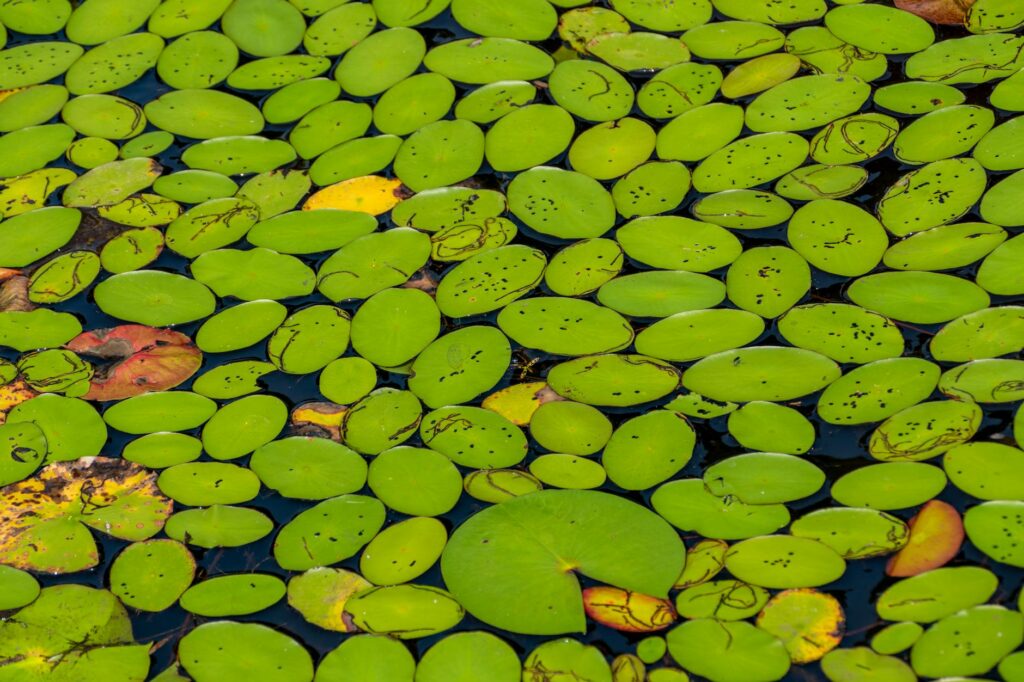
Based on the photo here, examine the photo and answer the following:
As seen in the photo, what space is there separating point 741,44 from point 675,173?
449 mm

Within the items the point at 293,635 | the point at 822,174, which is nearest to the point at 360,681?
the point at 293,635

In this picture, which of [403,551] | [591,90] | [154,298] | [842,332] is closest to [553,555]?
[403,551]

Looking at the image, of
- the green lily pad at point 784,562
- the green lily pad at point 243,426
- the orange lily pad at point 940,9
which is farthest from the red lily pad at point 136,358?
the orange lily pad at point 940,9

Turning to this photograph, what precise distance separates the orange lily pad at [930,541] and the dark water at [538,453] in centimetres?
2

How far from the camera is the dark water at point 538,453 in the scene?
176 cm

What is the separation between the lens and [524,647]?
5.77 feet

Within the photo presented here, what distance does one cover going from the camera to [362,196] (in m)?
2.41

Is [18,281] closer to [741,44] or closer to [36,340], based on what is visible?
[36,340]

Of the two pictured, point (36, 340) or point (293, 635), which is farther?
point (36, 340)

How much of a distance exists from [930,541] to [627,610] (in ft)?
1.65

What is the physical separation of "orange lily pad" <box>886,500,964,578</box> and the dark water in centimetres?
2

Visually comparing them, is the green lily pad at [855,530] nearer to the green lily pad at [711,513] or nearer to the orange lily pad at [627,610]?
the green lily pad at [711,513]

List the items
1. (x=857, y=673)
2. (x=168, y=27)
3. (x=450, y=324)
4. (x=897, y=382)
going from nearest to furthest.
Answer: (x=857, y=673) → (x=897, y=382) → (x=450, y=324) → (x=168, y=27)

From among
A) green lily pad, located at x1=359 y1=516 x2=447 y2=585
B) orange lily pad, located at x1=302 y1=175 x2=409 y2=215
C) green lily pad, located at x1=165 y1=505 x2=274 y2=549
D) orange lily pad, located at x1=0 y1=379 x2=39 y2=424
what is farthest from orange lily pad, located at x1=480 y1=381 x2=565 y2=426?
orange lily pad, located at x1=0 y1=379 x2=39 y2=424
